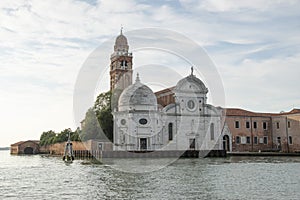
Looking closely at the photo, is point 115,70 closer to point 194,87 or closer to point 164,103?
point 164,103

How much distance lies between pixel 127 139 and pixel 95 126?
23.3 feet

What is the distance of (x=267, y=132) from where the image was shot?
204 ft

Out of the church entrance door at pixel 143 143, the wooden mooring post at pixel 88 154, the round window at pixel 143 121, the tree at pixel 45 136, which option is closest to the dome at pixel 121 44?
the wooden mooring post at pixel 88 154

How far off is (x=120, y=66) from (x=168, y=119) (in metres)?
16.6

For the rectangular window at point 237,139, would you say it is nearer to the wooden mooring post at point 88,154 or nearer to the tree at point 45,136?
the wooden mooring post at point 88,154

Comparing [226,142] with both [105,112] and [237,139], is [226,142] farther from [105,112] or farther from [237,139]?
[105,112]

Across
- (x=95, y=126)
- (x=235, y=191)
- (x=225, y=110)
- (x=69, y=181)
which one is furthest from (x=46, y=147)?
(x=235, y=191)

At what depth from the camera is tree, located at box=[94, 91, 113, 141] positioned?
5428 centimetres

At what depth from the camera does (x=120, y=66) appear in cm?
6750

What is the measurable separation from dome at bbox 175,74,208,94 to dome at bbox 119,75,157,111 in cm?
502

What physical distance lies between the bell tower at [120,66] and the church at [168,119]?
13.4ft

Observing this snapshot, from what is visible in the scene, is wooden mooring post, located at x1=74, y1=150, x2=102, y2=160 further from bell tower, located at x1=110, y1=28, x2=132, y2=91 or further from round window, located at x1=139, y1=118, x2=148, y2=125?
bell tower, located at x1=110, y1=28, x2=132, y2=91

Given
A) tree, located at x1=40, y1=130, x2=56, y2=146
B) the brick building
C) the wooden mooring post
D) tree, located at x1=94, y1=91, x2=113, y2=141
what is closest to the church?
tree, located at x1=94, y1=91, x2=113, y2=141

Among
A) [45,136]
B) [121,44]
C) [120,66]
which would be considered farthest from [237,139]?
[45,136]
